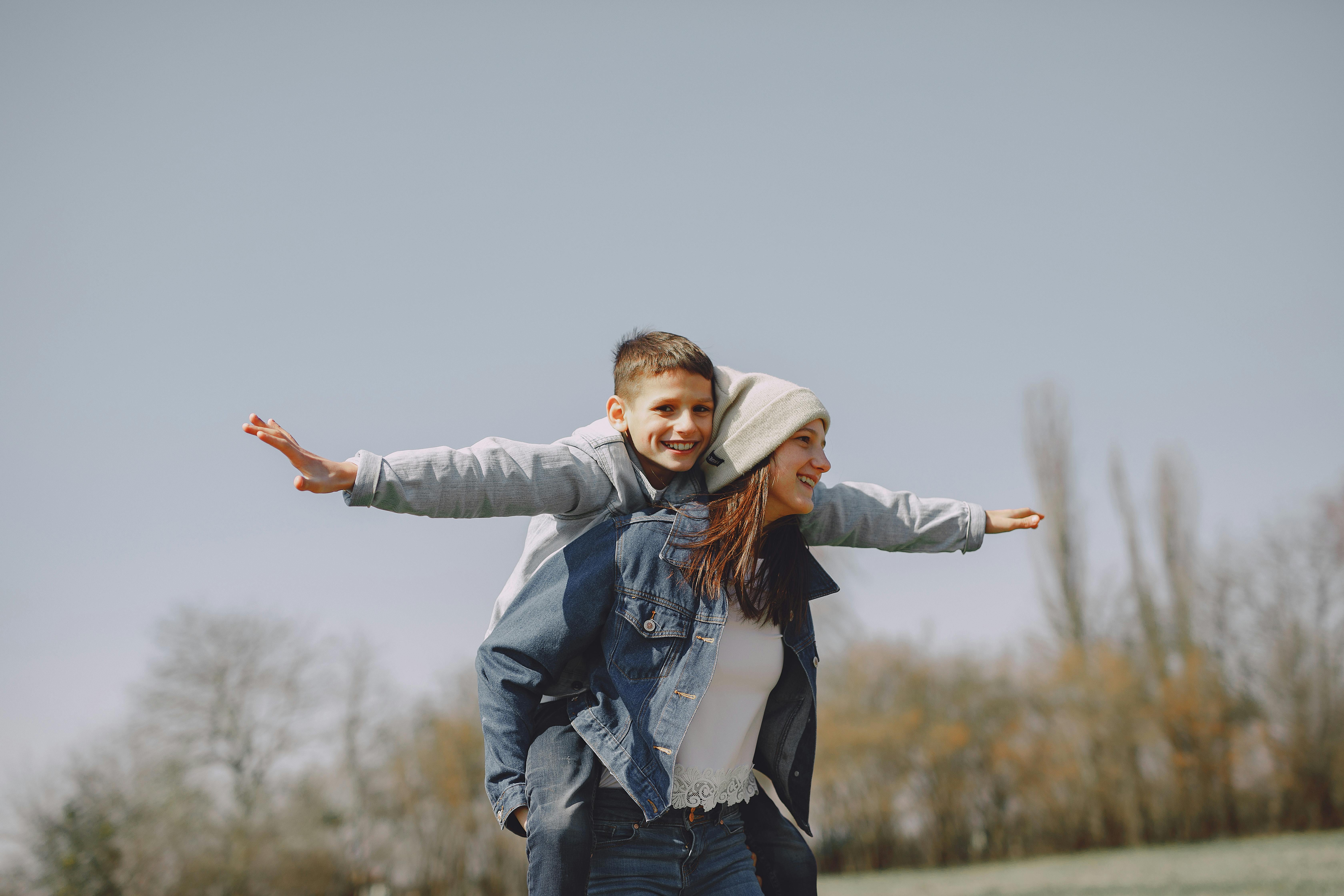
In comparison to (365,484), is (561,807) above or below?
below

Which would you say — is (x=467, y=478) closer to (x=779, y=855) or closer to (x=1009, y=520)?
(x=779, y=855)

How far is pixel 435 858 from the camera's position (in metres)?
18.2

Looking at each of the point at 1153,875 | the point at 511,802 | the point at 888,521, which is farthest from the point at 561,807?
the point at 1153,875

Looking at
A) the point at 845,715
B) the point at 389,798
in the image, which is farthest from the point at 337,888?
the point at 845,715

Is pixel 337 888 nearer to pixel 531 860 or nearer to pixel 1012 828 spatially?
pixel 1012 828

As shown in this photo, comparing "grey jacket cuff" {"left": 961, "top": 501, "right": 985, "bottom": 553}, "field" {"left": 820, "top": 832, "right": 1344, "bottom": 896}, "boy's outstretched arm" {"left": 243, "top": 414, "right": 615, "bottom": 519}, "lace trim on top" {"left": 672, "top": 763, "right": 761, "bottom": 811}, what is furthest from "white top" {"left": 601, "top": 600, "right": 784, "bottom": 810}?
"field" {"left": 820, "top": 832, "right": 1344, "bottom": 896}

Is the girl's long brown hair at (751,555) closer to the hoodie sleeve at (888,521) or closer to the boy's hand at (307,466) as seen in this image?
the hoodie sleeve at (888,521)

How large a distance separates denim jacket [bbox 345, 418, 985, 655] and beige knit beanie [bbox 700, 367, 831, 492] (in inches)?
4.4

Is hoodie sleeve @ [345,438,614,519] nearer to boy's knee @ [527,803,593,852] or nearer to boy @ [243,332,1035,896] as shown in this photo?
boy @ [243,332,1035,896]

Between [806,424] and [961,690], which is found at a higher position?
[806,424]

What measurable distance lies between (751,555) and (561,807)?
81 cm

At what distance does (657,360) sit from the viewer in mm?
2670

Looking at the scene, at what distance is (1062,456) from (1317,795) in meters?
10.8

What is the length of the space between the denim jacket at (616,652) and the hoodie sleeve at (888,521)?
0.52 meters
